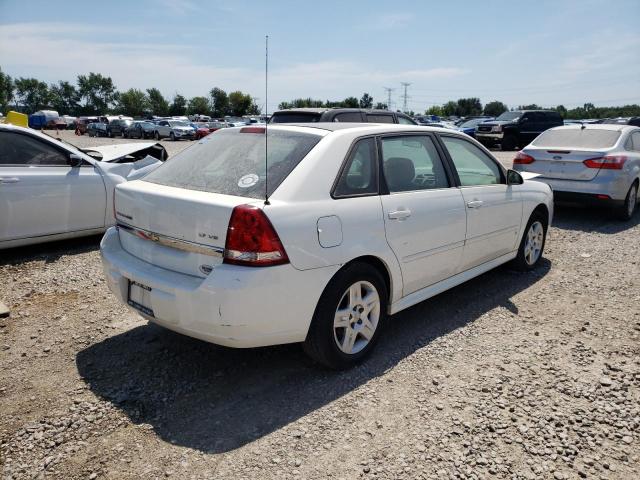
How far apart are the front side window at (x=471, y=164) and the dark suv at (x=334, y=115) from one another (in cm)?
452

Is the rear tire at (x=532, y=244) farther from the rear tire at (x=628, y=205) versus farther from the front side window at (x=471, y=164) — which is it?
the rear tire at (x=628, y=205)

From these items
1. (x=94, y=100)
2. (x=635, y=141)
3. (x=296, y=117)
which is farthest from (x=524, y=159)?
(x=94, y=100)

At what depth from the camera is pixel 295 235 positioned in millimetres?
2748

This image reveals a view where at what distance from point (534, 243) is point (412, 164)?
242cm

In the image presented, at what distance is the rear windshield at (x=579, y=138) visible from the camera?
7984mm

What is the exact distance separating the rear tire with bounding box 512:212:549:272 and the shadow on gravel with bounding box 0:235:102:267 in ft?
16.5

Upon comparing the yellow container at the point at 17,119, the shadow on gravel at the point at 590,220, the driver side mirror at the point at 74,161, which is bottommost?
the shadow on gravel at the point at 590,220

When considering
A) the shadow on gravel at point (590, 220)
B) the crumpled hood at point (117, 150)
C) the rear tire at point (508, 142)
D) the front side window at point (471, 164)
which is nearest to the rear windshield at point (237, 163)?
the front side window at point (471, 164)

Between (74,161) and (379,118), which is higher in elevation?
(379,118)

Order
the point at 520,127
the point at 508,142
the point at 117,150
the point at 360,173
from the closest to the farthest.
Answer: the point at 360,173, the point at 117,150, the point at 520,127, the point at 508,142

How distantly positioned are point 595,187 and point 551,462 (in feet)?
20.6

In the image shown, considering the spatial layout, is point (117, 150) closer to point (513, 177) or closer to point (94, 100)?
point (513, 177)

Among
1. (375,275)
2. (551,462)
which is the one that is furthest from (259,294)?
(551,462)

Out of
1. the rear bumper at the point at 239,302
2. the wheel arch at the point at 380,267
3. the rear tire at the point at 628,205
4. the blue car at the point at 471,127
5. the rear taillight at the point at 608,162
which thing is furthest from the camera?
the blue car at the point at 471,127
